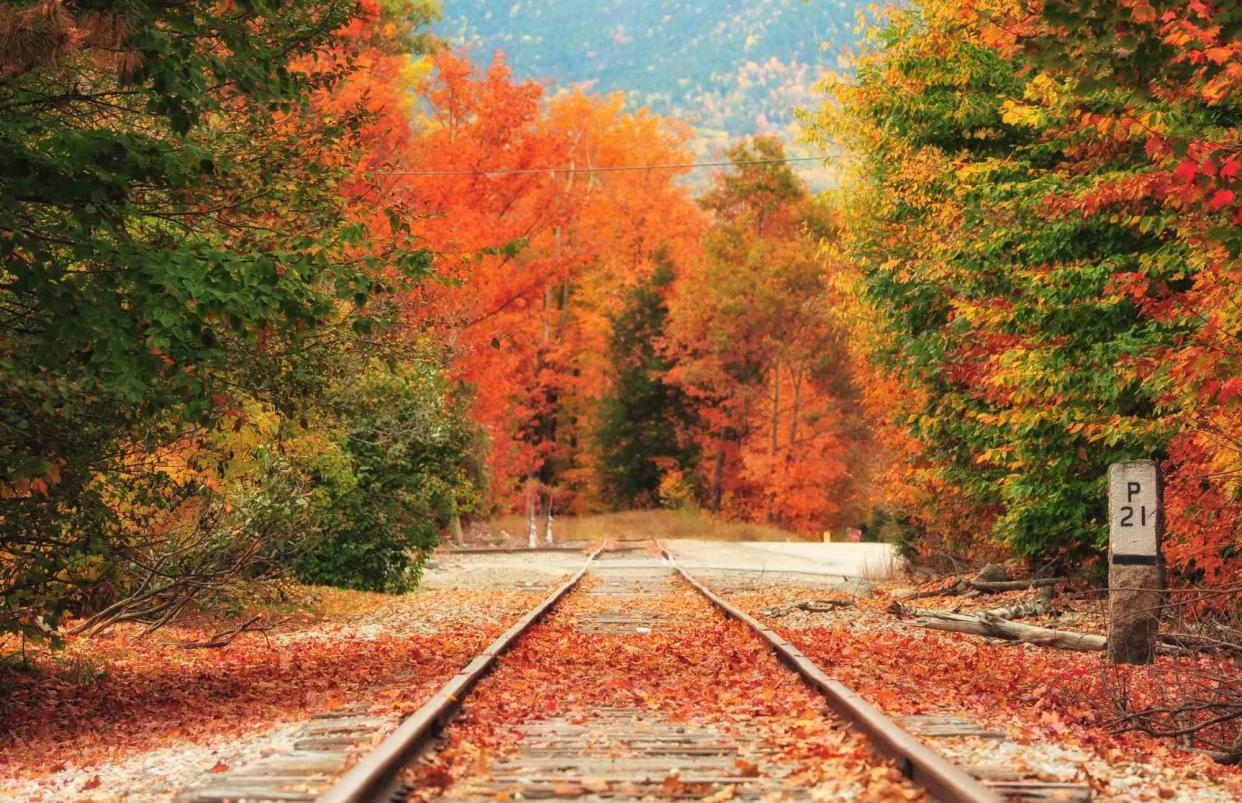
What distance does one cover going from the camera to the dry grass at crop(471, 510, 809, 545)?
156 feet

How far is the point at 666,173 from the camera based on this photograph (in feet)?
203

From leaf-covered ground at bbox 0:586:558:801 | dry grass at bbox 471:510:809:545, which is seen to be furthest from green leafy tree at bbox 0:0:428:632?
dry grass at bbox 471:510:809:545

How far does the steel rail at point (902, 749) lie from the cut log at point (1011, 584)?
9289 mm

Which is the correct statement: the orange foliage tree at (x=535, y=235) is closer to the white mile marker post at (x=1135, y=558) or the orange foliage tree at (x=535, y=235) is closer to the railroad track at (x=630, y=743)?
the railroad track at (x=630, y=743)

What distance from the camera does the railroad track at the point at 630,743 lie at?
5.92 m

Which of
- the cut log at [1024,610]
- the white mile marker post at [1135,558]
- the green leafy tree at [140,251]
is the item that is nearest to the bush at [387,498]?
the cut log at [1024,610]

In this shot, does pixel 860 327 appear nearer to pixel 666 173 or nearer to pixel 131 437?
pixel 131 437

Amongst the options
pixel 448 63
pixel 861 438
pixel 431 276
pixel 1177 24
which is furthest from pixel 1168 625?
pixel 861 438

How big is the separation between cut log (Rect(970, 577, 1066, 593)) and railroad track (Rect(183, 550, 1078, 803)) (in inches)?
307

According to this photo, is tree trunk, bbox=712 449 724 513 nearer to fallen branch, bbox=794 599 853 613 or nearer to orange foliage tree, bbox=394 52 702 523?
orange foliage tree, bbox=394 52 702 523

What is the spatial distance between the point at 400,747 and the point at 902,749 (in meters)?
2.38

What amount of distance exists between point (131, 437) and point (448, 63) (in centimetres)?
2899

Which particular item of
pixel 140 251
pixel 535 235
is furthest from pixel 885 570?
pixel 140 251

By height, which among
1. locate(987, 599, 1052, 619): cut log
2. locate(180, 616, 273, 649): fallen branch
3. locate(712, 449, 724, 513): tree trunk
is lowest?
locate(180, 616, 273, 649): fallen branch
